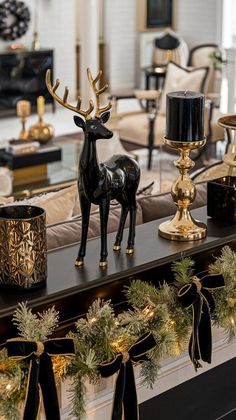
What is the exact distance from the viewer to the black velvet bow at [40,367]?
72.4 inches

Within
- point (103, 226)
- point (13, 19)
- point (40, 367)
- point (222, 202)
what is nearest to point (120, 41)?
point (13, 19)

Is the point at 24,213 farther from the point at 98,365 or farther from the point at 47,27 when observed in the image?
the point at 47,27

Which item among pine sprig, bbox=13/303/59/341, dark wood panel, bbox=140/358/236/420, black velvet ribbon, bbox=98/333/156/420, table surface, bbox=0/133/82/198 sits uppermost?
pine sprig, bbox=13/303/59/341

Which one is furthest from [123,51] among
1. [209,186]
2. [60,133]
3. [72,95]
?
[209,186]

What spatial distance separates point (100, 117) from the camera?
6.89 ft

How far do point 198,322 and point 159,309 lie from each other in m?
0.13

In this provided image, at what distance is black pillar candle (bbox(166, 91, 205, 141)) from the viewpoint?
2.25 metres

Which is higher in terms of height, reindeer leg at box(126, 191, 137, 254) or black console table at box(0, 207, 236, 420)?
reindeer leg at box(126, 191, 137, 254)

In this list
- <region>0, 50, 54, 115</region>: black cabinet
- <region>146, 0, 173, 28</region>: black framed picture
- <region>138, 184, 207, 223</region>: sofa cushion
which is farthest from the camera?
<region>146, 0, 173, 28</region>: black framed picture

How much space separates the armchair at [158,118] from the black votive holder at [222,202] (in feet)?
14.6

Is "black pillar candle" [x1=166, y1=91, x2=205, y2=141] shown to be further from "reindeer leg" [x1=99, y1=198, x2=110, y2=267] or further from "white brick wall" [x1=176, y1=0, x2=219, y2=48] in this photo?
"white brick wall" [x1=176, y1=0, x2=219, y2=48]

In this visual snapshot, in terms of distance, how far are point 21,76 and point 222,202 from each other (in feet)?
25.1

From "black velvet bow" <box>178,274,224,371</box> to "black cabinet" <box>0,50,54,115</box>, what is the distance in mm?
7723

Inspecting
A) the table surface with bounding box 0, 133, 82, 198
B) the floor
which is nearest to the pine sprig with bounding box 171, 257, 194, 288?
Result: the floor
